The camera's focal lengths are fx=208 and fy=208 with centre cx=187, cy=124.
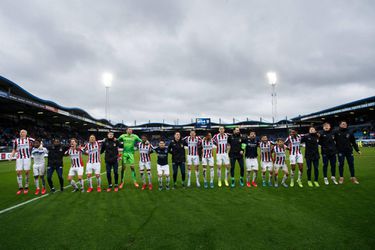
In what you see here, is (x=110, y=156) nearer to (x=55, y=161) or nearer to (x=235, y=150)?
(x=55, y=161)

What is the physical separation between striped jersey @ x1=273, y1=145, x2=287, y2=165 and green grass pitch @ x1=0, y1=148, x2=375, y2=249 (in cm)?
116

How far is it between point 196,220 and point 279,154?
4793mm

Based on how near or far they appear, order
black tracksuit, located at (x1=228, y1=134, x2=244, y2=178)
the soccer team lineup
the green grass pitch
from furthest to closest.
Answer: black tracksuit, located at (x1=228, y1=134, x2=244, y2=178)
the soccer team lineup
the green grass pitch

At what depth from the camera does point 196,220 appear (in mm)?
4527

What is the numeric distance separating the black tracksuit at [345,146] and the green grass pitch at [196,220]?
0.99 m

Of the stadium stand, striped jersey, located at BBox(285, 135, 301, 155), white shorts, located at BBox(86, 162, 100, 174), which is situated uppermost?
the stadium stand

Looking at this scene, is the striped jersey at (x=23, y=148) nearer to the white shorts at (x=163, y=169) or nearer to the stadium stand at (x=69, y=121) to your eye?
the white shorts at (x=163, y=169)

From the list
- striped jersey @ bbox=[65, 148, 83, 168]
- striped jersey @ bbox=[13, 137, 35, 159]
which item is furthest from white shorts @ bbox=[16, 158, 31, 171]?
striped jersey @ bbox=[65, 148, 83, 168]

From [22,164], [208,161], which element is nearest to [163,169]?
[208,161]

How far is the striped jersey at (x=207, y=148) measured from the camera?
8133 mm

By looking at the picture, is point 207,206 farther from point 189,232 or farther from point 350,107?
point 350,107

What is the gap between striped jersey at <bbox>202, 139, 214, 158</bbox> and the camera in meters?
8.13

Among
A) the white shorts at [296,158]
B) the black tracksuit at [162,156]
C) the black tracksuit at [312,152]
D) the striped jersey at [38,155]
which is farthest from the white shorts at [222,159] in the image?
the striped jersey at [38,155]

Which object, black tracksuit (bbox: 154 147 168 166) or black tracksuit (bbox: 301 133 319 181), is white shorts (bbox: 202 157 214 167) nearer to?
black tracksuit (bbox: 154 147 168 166)
